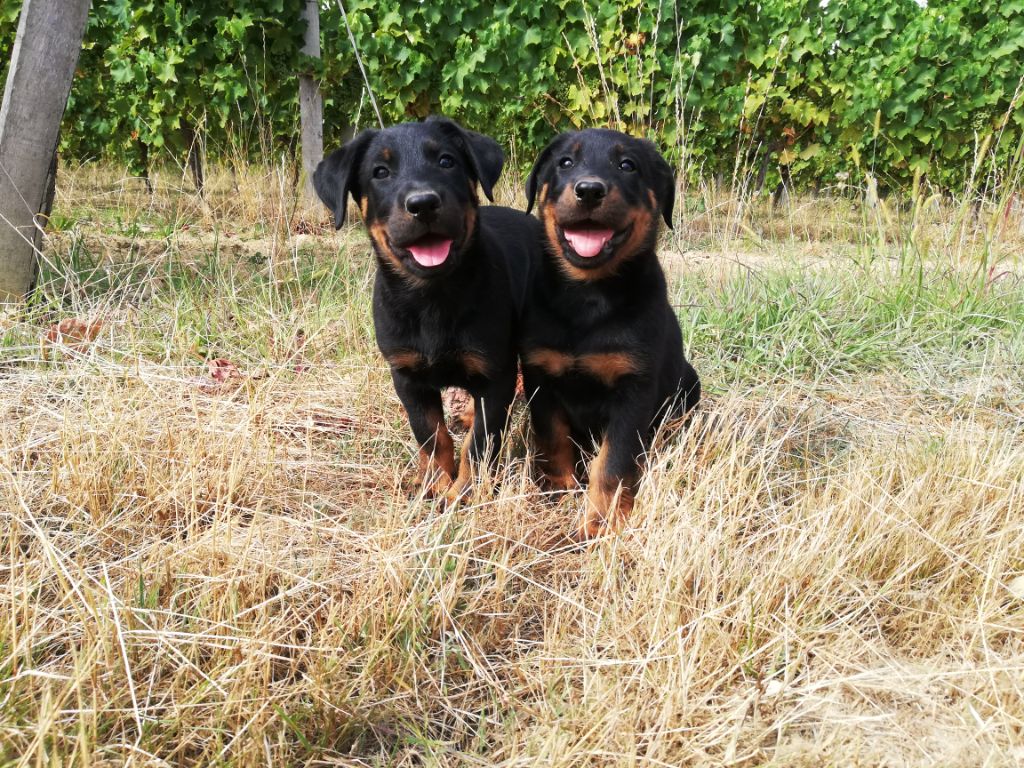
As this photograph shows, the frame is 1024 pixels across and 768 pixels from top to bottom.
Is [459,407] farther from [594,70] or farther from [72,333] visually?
[594,70]

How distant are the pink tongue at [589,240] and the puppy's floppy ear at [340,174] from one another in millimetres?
811

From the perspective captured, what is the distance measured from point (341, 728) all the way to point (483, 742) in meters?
0.30

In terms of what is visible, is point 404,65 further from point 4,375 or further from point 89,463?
point 89,463

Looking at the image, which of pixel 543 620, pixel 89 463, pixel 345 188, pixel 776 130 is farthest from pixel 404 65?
pixel 543 620

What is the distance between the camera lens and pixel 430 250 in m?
2.58

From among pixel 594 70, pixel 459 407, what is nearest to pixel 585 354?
pixel 459 407

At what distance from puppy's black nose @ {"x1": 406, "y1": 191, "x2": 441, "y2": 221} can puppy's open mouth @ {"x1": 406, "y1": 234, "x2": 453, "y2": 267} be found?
98 millimetres

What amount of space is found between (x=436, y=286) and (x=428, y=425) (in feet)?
1.67

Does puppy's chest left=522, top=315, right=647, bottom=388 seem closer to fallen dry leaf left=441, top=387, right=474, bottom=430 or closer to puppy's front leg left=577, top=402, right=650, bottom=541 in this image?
puppy's front leg left=577, top=402, right=650, bottom=541

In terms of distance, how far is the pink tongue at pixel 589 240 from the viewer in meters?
2.52

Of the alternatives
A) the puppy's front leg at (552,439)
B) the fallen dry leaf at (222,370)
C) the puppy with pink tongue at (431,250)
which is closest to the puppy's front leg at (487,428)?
the puppy's front leg at (552,439)

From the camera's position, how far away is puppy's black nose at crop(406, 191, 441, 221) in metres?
2.43

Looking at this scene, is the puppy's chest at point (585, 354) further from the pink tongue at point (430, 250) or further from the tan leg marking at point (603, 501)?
the pink tongue at point (430, 250)

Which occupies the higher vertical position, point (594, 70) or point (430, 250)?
point (594, 70)
